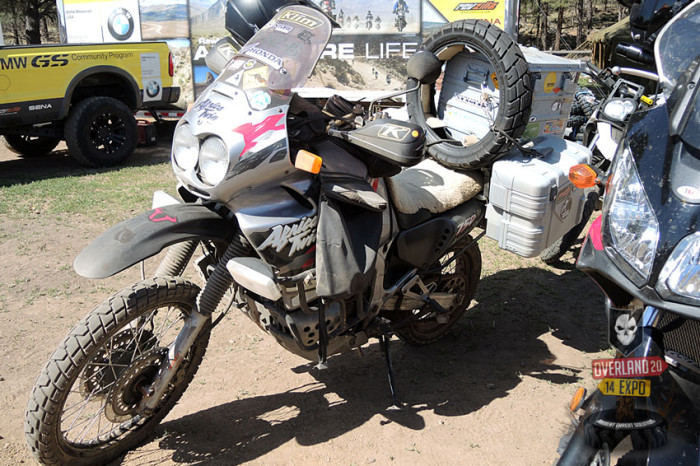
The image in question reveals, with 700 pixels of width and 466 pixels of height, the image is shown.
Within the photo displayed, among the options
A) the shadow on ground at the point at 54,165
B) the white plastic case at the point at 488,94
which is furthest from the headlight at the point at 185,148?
the shadow on ground at the point at 54,165

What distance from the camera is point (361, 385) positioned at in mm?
3887

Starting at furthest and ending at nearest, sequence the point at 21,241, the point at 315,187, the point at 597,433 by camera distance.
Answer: the point at 21,241 → the point at 315,187 → the point at 597,433

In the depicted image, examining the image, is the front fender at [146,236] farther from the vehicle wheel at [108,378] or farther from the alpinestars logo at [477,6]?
the alpinestars logo at [477,6]

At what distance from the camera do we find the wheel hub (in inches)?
117

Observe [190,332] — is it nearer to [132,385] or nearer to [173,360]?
[173,360]

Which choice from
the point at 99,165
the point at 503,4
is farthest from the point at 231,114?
the point at 503,4

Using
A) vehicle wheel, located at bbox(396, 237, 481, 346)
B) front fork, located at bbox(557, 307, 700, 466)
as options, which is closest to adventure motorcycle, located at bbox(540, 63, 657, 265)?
vehicle wheel, located at bbox(396, 237, 481, 346)

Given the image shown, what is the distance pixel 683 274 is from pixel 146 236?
2.08m

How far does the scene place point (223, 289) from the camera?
10.1 ft

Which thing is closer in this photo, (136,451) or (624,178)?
(624,178)

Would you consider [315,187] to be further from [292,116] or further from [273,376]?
[273,376]

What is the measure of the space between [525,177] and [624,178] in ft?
4.49

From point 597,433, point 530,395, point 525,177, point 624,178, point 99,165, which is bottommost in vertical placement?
point 99,165

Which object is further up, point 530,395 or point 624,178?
point 624,178
